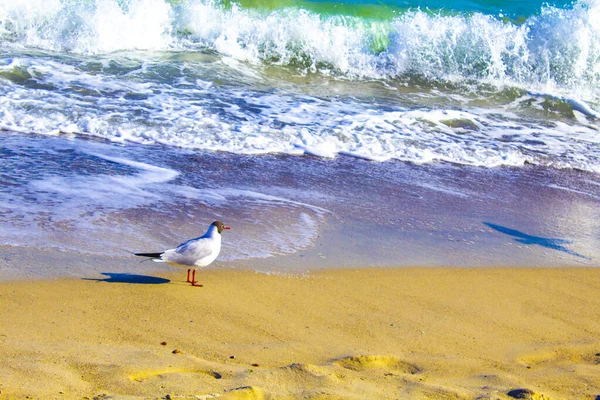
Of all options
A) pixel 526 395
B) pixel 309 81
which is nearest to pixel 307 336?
pixel 526 395

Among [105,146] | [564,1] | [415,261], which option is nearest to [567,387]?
[415,261]

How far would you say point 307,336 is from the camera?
4141 millimetres

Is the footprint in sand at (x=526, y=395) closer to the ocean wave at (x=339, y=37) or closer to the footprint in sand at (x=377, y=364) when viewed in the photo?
the footprint in sand at (x=377, y=364)

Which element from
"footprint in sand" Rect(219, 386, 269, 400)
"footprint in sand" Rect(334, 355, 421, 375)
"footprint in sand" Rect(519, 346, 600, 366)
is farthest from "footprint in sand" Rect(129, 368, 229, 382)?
"footprint in sand" Rect(519, 346, 600, 366)

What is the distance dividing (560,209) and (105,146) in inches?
196

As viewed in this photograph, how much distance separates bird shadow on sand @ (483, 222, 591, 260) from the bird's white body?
9.46ft

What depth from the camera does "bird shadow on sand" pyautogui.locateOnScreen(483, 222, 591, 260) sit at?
241 inches

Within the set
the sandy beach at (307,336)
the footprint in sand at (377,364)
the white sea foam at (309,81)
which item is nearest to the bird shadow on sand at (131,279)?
the sandy beach at (307,336)

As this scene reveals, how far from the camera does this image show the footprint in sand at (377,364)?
380 cm

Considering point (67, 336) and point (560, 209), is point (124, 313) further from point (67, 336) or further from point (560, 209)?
point (560, 209)

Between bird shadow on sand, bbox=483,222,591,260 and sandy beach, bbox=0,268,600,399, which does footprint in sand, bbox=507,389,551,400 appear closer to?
sandy beach, bbox=0,268,600,399

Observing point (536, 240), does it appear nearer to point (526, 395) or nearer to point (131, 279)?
point (526, 395)

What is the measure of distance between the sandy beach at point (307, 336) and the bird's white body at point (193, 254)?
17 centimetres

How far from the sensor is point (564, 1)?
60.4 ft
